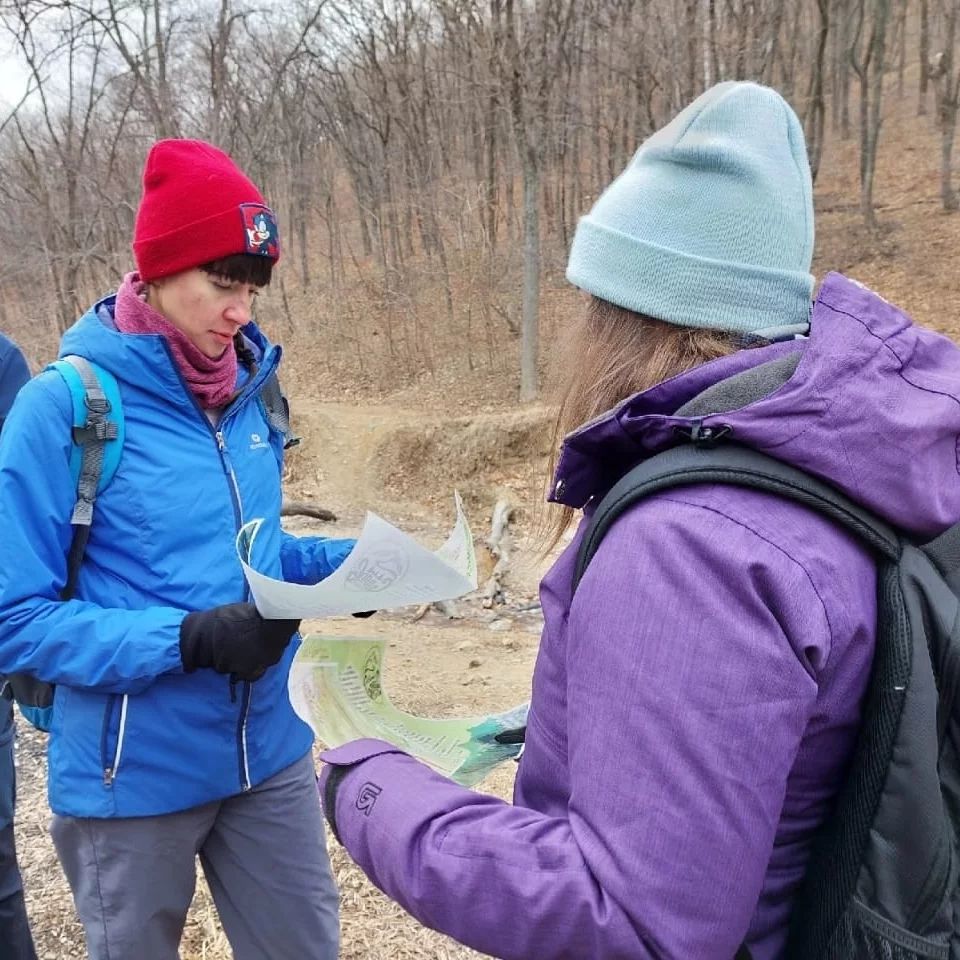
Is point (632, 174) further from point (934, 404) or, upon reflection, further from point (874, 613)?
point (874, 613)

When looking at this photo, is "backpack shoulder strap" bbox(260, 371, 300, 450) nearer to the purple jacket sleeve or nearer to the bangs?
the bangs

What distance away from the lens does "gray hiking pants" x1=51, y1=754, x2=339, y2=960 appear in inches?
70.9

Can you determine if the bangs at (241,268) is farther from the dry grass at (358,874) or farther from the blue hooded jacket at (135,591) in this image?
the dry grass at (358,874)

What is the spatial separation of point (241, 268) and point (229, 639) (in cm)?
92

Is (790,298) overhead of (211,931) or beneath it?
overhead

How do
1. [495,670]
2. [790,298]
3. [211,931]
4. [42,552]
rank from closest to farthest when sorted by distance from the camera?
[790,298], [42,552], [211,931], [495,670]

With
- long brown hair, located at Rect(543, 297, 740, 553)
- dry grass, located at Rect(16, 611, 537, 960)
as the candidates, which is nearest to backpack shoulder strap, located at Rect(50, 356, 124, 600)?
long brown hair, located at Rect(543, 297, 740, 553)

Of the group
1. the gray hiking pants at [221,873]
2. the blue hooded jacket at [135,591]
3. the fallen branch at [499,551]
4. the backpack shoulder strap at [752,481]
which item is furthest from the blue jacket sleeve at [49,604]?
the fallen branch at [499,551]

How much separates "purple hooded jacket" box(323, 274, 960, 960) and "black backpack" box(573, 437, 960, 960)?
0.06 feet

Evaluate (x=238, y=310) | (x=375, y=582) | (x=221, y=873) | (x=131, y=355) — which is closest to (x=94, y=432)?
(x=131, y=355)

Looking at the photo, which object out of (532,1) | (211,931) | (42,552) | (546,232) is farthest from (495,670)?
(546,232)

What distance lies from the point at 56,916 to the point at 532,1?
55.5 ft

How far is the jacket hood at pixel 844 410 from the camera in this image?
872 millimetres

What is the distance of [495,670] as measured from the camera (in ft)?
20.2
